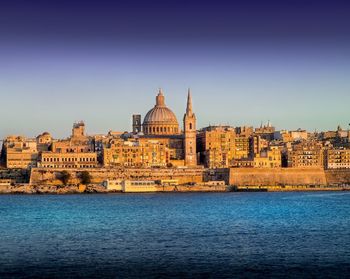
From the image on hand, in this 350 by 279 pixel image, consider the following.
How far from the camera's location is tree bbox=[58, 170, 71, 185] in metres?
52.7

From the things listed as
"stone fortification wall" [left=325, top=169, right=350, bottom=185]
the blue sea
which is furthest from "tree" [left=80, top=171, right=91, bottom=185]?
the blue sea

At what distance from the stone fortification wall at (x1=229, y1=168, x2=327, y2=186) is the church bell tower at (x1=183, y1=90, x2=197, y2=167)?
5.99m

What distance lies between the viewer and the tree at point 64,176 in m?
52.7

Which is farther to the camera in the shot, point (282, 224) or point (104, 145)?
point (104, 145)

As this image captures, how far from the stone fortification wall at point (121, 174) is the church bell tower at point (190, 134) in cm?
445

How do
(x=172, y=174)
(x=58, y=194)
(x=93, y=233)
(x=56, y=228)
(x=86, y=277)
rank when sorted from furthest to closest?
(x=172, y=174) < (x=58, y=194) < (x=56, y=228) < (x=93, y=233) < (x=86, y=277)

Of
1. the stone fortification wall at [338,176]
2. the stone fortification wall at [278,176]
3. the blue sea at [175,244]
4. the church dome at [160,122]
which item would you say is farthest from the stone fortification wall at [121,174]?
the blue sea at [175,244]

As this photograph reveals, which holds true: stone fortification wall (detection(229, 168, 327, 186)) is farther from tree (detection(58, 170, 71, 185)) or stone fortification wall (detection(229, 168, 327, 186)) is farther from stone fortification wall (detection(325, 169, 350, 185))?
tree (detection(58, 170, 71, 185))

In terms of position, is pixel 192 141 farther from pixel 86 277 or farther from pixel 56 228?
pixel 86 277

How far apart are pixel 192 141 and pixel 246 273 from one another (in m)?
45.1

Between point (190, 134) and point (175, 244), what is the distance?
41.3 meters

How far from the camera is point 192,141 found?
60.2 m

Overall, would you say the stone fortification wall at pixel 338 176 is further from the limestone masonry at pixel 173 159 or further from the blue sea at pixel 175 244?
the blue sea at pixel 175 244

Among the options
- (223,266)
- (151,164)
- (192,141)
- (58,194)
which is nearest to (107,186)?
(58,194)
